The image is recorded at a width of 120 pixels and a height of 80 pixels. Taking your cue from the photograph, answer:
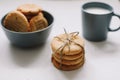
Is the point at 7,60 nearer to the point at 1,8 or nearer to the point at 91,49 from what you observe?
the point at 91,49

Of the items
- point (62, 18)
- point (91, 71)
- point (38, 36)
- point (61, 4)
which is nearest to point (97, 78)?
point (91, 71)

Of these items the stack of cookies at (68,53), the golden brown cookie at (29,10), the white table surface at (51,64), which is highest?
the golden brown cookie at (29,10)

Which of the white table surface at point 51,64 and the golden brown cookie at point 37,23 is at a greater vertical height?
the golden brown cookie at point 37,23

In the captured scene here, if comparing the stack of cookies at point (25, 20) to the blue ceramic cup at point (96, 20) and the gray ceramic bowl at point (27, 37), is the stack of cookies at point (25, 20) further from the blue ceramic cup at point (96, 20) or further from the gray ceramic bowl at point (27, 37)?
the blue ceramic cup at point (96, 20)

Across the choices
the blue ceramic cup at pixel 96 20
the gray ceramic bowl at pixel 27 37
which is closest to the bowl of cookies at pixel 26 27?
the gray ceramic bowl at pixel 27 37

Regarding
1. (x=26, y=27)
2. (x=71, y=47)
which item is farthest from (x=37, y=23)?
(x=71, y=47)

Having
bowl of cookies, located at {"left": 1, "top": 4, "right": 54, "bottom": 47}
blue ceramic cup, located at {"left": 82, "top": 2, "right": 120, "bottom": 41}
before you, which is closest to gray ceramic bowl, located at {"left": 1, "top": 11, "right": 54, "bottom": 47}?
bowl of cookies, located at {"left": 1, "top": 4, "right": 54, "bottom": 47}

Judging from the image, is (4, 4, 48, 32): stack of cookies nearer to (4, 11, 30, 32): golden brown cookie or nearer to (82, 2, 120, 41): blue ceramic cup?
(4, 11, 30, 32): golden brown cookie
